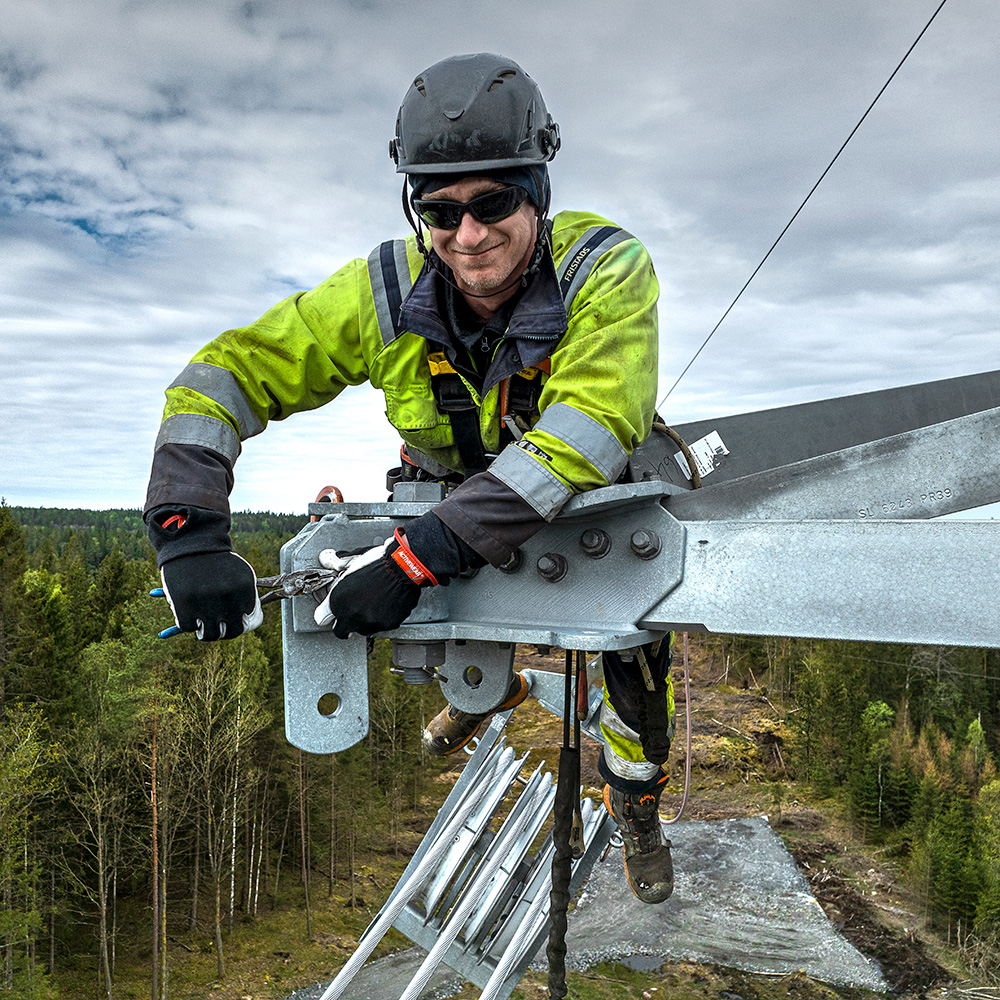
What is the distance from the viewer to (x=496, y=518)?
2902 mm

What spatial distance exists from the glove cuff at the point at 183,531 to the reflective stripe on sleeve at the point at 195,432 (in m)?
0.35

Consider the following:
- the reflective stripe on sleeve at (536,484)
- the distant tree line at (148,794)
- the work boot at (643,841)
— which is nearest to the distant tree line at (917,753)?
the distant tree line at (148,794)

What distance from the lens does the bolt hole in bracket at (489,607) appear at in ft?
9.23

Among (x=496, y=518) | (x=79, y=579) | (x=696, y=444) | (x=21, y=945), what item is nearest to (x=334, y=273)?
(x=496, y=518)

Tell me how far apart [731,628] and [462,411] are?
181 cm

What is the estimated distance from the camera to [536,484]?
2.88 metres

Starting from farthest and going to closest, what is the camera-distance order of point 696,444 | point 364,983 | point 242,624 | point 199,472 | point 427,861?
point 364,983, point 427,861, point 696,444, point 199,472, point 242,624

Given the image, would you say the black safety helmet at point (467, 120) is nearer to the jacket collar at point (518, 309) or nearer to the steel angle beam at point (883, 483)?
the jacket collar at point (518, 309)

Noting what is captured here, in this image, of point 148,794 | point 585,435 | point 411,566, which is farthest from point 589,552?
point 148,794

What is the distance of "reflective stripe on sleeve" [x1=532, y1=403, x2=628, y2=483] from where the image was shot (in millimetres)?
3020

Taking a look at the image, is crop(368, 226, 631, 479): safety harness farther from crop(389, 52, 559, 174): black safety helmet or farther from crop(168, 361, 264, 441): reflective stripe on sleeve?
crop(168, 361, 264, 441): reflective stripe on sleeve

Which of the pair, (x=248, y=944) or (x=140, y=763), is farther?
(x=248, y=944)

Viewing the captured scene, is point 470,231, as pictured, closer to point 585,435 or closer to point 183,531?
point 585,435

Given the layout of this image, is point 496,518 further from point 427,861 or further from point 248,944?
point 248,944
